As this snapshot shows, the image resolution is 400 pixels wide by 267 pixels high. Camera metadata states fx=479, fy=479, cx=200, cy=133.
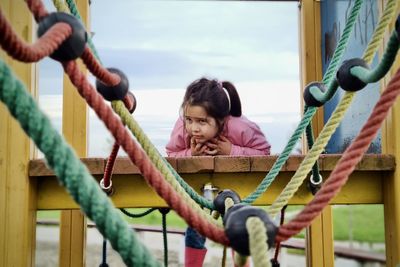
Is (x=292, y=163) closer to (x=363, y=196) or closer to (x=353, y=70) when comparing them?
(x=363, y=196)

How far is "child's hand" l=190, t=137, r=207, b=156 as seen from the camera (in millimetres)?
1697

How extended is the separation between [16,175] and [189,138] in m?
0.75

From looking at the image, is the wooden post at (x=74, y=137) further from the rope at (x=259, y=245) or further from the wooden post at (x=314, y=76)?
the rope at (x=259, y=245)

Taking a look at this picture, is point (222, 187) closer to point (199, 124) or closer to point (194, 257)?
point (194, 257)

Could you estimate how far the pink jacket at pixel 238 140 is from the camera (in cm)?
178

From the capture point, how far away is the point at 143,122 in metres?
1.93

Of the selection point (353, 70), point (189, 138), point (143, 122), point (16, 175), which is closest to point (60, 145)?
point (353, 70)

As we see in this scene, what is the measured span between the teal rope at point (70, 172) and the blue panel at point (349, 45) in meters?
1.12

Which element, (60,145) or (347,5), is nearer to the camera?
(60,145)

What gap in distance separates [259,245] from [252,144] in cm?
133

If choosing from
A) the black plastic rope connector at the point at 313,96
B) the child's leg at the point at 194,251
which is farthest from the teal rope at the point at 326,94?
the child's leg at the point at 194,251

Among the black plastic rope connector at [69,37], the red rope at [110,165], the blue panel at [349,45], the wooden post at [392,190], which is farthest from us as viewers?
the blue panel at [349,45]

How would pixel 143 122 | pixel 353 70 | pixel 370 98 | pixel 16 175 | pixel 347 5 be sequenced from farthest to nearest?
pixel 143 122 → pixel 347 5 → pixel 370 98 → pixel 16 175 → pixel 353 70

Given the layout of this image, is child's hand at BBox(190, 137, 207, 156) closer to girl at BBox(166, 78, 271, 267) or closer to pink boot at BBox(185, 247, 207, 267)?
girl at BBox(166, 78, 271, 267)
